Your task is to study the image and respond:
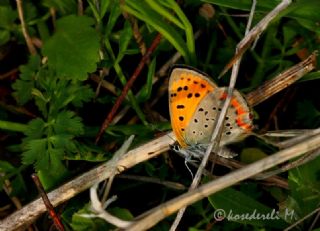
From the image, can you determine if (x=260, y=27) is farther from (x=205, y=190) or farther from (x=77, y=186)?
(x=77, y=186)

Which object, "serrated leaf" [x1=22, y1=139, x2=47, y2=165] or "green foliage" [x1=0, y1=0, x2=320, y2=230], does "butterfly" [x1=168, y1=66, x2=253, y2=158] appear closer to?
"green foliage" [x1=0, y1=0, x2=320, y2=230]

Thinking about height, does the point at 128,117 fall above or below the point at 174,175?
above

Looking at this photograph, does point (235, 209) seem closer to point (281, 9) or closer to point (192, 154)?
point (192, 154)

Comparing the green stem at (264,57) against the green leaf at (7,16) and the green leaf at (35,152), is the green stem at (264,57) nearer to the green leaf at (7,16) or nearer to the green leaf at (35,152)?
the green leaf at (35,152)

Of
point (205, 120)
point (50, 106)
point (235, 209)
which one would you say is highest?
point (50, 106)

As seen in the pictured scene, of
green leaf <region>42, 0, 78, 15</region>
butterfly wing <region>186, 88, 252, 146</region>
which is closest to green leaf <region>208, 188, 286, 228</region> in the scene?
butterfly wing <region>186, 88, 252, 146</region>

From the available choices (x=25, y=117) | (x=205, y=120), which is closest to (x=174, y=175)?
(x=205, y=120)

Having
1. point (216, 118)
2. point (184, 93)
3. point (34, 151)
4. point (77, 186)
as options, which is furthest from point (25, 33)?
point (216, 118)
